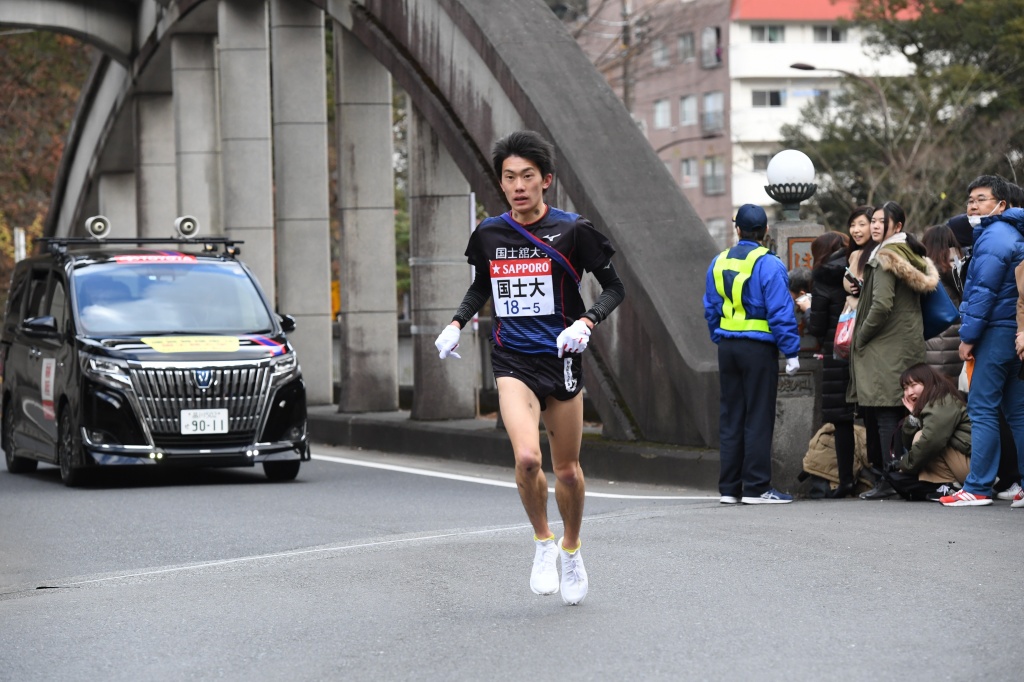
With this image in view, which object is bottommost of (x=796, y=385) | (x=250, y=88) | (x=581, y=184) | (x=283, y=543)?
(x=283, y=543)

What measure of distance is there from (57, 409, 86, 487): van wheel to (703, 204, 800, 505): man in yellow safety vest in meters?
5.51

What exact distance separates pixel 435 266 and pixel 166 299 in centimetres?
470

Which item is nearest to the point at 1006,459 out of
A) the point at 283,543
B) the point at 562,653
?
the point at 283,543

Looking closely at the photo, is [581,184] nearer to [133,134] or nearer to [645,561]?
[645,561]

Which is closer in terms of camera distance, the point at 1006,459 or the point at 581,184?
the point at 1006,459

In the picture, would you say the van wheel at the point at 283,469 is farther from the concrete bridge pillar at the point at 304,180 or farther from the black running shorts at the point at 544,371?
the concrete bridge pillar at the point at 304,180

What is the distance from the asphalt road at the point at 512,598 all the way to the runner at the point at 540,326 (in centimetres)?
32

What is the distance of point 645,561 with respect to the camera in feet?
26.1

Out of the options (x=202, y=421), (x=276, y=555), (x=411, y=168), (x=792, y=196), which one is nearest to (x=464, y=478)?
(x=202, y=421)

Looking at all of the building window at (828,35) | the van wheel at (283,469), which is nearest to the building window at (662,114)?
the building window at (828,35)

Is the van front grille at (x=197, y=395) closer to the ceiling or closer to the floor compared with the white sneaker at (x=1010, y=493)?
closer to the ceiling

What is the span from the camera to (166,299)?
47.8 feet

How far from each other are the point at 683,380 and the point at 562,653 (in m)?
7.25

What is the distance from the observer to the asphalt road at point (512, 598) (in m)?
6.00
